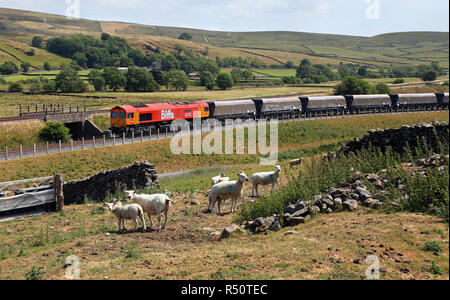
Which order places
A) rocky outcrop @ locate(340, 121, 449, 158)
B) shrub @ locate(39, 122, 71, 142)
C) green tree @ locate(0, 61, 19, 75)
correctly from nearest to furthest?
rocky outcrop @ locate(340, 121, 449, 158) < shrub @ locate(39, 122, 71, 142) < green tree @ locate(0, 61, 19, 75)

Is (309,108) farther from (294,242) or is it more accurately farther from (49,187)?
(294,242)

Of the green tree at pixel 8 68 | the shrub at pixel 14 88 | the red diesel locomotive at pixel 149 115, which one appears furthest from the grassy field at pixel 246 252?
the green tree at pixel 8 68

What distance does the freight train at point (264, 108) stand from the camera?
53.9 m

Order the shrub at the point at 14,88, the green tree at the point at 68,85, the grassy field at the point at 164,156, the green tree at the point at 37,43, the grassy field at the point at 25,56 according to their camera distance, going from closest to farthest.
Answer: the grassy field at the point at 164,156 < the shrub at the point at 14,88 < the green tree at the point at 68,85 < the grassy field at the point at 25,56 < the green tree at the point at 37,43

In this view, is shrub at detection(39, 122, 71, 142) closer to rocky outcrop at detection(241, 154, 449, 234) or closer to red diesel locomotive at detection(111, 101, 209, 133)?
red diesel locomotive at detection(111, 101, 209, 133)

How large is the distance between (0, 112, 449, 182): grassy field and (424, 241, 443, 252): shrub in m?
33.7

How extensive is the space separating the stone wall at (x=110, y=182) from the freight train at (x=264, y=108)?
954 inches

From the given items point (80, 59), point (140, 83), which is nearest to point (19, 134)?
point (140, 83)

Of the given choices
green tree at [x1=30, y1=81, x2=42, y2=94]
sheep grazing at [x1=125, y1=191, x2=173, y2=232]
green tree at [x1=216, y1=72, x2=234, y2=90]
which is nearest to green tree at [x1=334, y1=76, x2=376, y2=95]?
green tree at [x1=216, y1=72, x2=234, y2=90]

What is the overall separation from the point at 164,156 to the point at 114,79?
69249mm

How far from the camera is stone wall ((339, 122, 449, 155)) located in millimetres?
22644

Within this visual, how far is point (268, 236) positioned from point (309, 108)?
213 feet

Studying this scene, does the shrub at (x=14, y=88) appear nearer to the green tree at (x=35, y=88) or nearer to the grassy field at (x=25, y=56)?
the green tree at (x=35, y=88)
